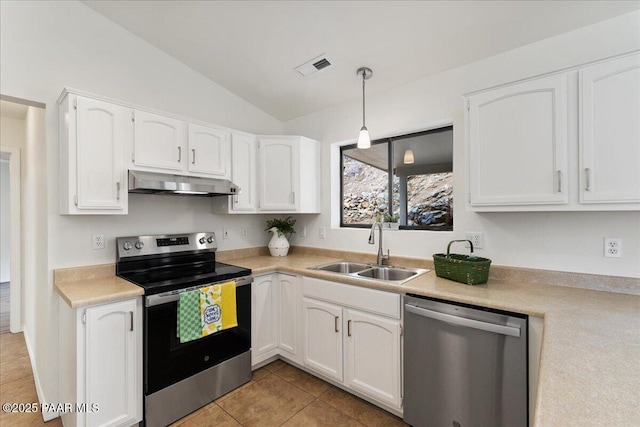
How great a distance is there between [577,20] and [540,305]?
66.1 inches

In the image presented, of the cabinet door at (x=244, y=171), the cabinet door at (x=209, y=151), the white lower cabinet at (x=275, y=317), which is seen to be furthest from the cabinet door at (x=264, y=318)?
the cabinet door at (x=209, y=151)

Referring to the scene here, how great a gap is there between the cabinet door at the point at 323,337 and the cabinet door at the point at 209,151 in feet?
4.52

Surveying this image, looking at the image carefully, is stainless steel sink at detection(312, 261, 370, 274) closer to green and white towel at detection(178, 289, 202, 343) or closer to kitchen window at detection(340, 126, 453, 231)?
kitchen window at detection(340, 126, 453, 231)

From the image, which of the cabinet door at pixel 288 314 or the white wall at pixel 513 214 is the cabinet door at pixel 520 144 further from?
the cabinet door at pixel 288 314

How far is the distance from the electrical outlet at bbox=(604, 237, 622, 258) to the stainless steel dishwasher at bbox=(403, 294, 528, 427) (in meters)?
0.79

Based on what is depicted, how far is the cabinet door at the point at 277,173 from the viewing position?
2.95 m

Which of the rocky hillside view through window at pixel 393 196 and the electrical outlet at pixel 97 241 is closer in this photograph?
the electrical outlet at pixel 97 241

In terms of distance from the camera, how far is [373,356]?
1996mm

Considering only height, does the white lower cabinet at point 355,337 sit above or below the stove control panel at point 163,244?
below

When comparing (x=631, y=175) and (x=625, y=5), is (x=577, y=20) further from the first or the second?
(x=631, y=175)

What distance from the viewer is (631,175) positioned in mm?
1444

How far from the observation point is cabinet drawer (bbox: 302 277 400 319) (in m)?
1.89

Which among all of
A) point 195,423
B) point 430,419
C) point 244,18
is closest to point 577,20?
point 244,18

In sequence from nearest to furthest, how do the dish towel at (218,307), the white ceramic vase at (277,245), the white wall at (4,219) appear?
the dish towel at (218,307) < the white ceramic vase at (277,245) < the white wall at (4,219)
